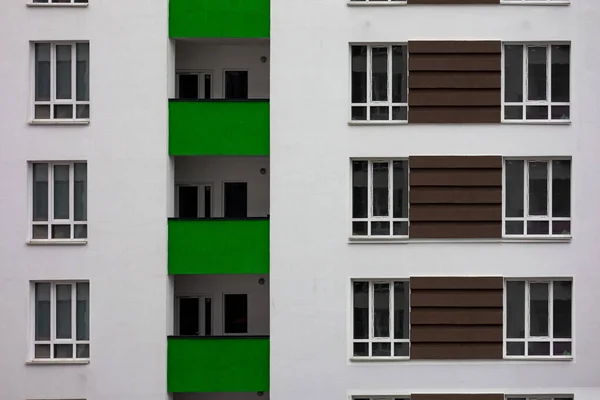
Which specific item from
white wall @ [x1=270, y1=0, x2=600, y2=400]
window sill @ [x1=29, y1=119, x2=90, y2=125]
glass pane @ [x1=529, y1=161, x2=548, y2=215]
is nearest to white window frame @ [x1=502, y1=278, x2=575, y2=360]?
white wall @ [x1=270, y1=0, x2=600, y2=400]

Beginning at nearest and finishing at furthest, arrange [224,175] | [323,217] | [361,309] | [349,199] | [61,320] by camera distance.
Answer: [323,217]
[349,199]
[361,309]
[61,320]
[224,175]

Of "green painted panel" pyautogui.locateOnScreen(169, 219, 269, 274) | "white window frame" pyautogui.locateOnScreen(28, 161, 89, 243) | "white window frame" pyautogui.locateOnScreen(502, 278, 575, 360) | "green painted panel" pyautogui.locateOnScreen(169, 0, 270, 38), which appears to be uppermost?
"green painted panel" pyautogui.locateOnScreen(169, 0, 270, 38)

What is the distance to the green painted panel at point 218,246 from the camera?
23.2 meters

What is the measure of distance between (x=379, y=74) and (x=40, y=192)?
8.38 metres

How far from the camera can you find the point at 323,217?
76.1 ft

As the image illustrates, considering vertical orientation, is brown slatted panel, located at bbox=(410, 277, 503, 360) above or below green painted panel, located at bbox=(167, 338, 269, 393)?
above

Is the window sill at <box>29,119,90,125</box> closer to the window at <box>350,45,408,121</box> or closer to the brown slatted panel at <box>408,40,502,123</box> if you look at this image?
the window at <box>350,45,408,121</box>

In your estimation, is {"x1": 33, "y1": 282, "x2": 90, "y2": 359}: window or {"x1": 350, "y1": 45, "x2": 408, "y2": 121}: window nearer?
{"x1": 33, "y1": 282, "x2": 90, "y2": 359}: window

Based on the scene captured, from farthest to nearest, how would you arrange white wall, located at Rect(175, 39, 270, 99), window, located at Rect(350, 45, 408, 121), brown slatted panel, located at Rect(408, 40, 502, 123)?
white wall, located at Rect(175, 39, 270, 99) → window, located at Rect(350, 45, 408, 121) → brown slatted panel, located at Rect(408, 40, 502, 123)

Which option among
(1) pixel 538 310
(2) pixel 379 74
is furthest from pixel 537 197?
(2) pixel 379 74

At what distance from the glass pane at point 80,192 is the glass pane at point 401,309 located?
747cm

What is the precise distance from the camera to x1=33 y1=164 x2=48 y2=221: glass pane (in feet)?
77.3

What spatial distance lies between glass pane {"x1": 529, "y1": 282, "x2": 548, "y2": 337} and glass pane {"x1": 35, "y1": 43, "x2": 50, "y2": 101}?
12.2m

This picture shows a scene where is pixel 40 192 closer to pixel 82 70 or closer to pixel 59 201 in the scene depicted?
pixel 59 201
